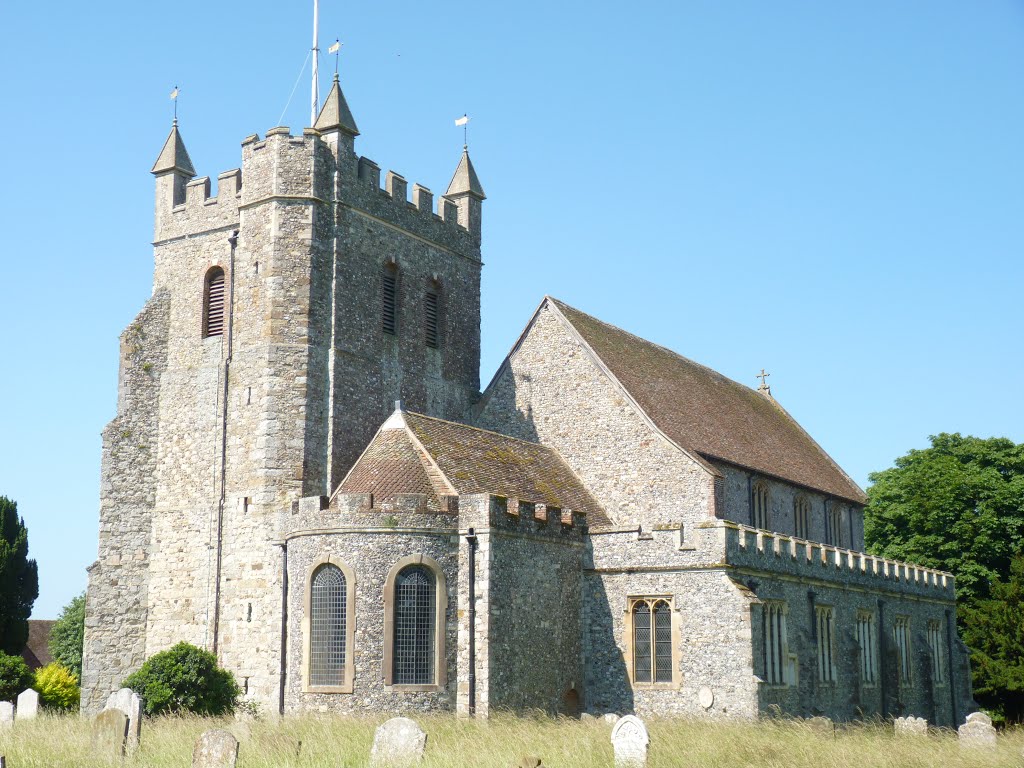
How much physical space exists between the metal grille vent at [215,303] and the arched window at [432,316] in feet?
19.3

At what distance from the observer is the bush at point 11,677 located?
3675cm

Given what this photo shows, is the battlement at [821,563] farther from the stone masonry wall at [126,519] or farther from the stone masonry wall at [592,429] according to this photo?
the stone masonry wall at [126,519]

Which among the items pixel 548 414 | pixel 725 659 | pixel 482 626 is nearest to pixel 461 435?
pixel 548 414

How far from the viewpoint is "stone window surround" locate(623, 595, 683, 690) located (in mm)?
29922

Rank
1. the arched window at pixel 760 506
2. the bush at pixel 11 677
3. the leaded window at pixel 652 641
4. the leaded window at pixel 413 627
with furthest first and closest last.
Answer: the arched window at pixel 760 506 → the bush at pixel 11 677 → the leaded window at pixel 652 641 → the leaded window at pixel 413 627

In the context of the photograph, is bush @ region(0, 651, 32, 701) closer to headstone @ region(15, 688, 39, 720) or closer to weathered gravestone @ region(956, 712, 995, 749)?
headstone @ region(15, 688, 39, 720)

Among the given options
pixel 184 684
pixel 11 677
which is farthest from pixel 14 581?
pixel 184 684

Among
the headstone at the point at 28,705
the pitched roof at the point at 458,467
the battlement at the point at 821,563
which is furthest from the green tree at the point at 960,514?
the headstone at the point at 28,705

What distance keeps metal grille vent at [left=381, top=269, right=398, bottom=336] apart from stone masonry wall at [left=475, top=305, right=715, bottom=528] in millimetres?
4031

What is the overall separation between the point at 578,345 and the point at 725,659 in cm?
1051

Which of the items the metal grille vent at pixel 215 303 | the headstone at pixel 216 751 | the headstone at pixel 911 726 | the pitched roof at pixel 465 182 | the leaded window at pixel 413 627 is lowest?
the headstone at pixel 911 726

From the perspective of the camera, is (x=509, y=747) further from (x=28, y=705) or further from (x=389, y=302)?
(x=389, y=302)

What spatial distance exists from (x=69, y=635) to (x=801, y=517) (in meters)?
35.3

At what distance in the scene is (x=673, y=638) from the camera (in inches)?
1186
